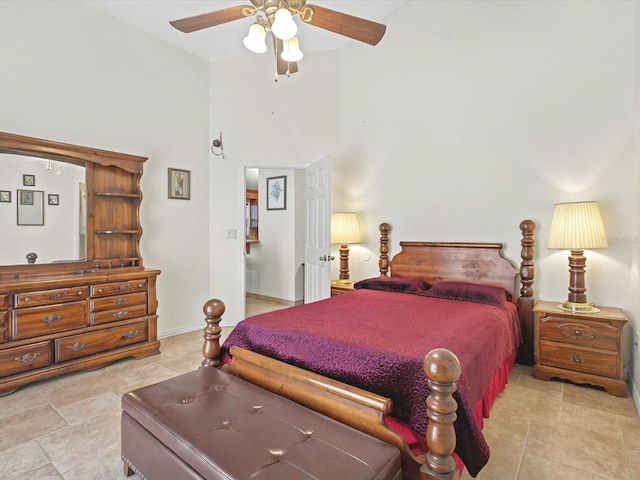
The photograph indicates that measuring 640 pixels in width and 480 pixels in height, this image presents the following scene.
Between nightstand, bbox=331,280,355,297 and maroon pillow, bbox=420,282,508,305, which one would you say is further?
nightstand, bbox=331,280,355,297

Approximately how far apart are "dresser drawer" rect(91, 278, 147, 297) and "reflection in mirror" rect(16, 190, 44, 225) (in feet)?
2.42

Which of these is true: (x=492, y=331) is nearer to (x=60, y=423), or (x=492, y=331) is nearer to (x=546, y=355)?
(x=546, y=355)

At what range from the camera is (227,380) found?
1.75m

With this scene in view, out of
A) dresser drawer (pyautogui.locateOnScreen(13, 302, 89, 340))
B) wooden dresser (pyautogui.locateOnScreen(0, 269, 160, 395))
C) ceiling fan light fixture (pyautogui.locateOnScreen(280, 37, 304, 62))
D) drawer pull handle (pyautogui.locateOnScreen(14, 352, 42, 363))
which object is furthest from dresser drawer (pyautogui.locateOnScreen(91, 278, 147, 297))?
ceiling fan light fixture (pyautogui.locateOnScreen(280, 37, 304, 62))

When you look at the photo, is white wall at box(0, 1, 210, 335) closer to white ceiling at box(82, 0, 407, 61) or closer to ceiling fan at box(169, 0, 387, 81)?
white ceiling at box(82, 0, 407, 61)

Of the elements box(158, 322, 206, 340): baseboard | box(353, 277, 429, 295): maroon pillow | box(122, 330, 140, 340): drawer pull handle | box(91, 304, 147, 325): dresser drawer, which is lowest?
box(158, 322, 206, 340): baseboard

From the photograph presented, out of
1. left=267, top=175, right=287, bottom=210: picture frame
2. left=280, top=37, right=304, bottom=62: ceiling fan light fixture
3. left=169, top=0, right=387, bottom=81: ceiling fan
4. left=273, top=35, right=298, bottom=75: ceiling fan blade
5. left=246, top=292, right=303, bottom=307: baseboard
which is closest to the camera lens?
left=169, top=0, right=387, bottom=81: ceiling fan

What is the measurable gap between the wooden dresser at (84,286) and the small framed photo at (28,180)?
9 centimetres

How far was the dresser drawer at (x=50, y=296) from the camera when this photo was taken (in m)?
2.56

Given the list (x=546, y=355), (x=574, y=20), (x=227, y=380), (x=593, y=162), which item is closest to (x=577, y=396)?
(x=546, y=355)

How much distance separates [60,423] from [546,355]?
341 centimetres

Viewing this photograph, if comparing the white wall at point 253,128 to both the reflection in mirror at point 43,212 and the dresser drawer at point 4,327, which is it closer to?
the reflection in mirror at point 43,212

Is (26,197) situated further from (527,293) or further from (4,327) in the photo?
(527,293)

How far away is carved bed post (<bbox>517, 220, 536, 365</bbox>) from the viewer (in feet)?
9.74
